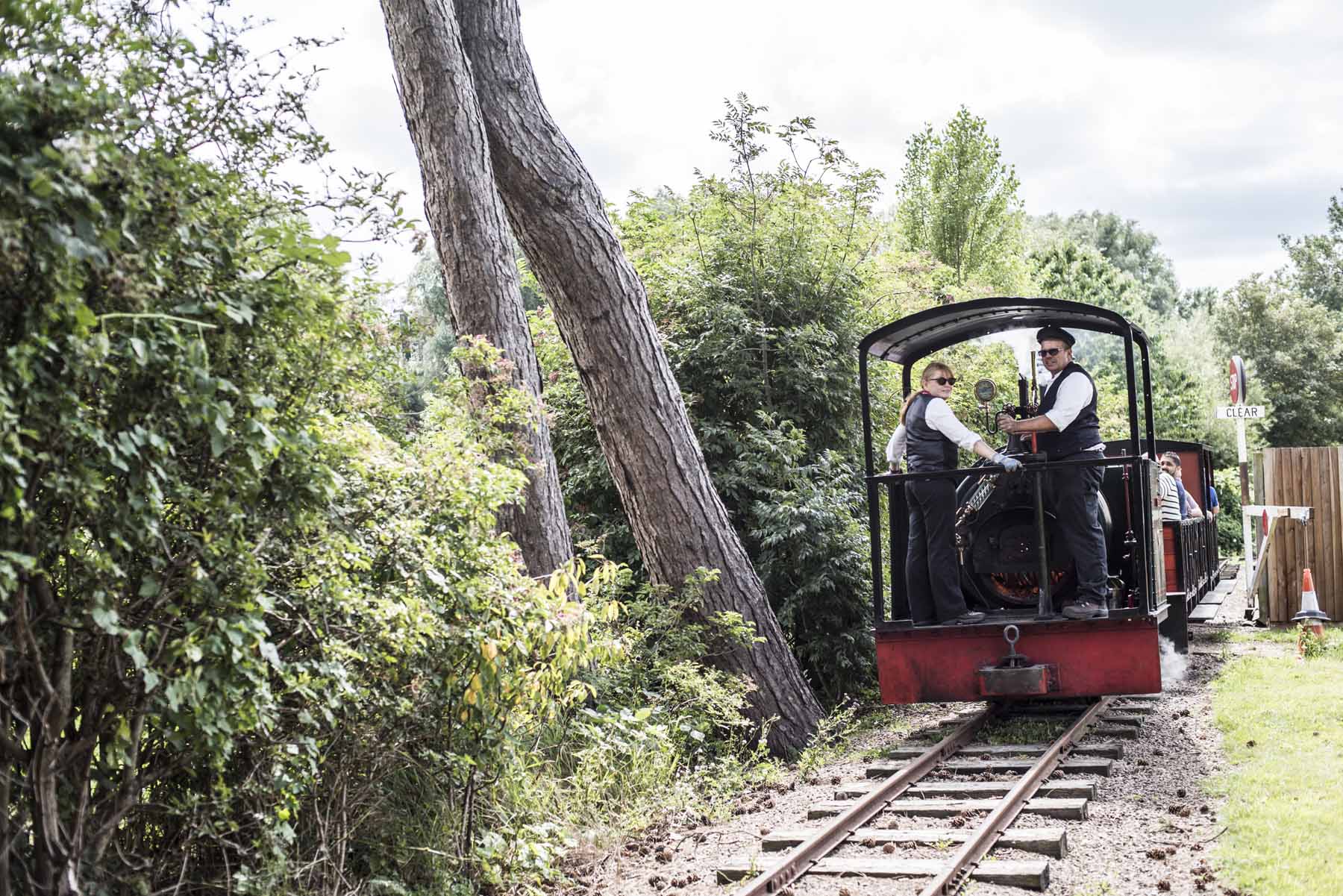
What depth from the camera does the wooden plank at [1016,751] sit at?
25.1 feet

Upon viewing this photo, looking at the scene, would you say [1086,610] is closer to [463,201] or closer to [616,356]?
[616,356]

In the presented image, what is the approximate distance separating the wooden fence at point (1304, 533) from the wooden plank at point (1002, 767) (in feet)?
25.0

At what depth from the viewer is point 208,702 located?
12.4ft

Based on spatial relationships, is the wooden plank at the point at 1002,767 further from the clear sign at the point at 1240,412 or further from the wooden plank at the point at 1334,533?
the wooden plank at the point at 1334,533

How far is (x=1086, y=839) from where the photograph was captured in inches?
232

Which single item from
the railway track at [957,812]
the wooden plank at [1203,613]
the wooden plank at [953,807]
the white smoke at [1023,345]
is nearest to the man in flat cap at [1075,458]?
the white smoke at [1023,345]

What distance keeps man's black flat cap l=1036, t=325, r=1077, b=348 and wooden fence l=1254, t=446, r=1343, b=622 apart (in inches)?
262

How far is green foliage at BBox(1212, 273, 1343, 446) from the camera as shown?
41562 millimetres

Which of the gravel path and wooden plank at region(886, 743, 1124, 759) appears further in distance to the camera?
wooden plank at region(886, 743, 1124, 759)

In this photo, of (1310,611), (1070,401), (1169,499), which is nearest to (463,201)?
(1070,401)

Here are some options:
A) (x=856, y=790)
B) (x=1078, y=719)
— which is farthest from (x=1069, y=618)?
(x=856, y=790)

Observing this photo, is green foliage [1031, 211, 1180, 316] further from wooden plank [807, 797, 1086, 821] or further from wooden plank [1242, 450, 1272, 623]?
wooden plank [807, 797, 1086, 821]

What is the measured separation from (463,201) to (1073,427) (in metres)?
4.47

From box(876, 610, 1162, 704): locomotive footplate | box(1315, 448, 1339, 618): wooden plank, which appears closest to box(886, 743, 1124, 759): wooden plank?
Result: box(876, 610, 1162, 704): locomotive footplate
